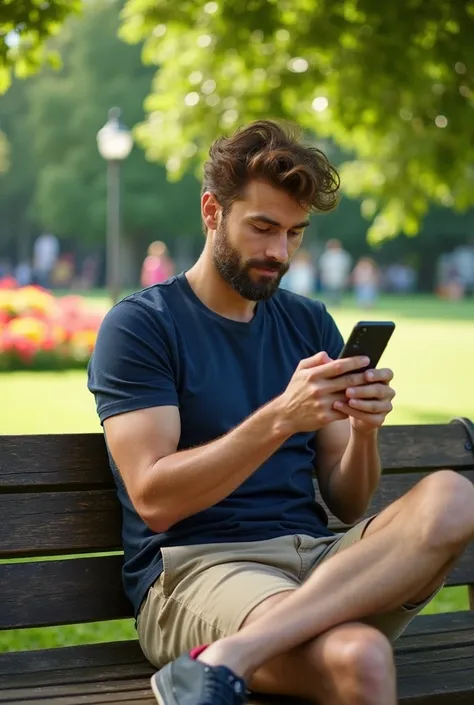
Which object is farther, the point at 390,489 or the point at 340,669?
the point at 390,489

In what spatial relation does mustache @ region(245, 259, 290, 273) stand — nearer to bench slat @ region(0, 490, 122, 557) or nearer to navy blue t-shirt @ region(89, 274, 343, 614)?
navy blue t-shirt @ region(89, 274, 343, 614)

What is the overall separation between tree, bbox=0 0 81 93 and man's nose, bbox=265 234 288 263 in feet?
14.7

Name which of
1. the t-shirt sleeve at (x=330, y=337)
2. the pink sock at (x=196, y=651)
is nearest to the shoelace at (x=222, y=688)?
the pink sock at (x=196, y=651)

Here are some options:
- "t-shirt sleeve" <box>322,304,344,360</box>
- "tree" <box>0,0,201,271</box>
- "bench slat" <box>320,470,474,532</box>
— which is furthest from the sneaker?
"tree" <box>0,0,201,271</box>

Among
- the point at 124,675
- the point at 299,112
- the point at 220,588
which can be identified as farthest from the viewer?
the point at 299,112

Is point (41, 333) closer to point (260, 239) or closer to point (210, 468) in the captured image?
point (260, 239)

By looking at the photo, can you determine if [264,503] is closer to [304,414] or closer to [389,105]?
[304,414]

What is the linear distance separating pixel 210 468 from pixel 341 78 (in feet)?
22.3

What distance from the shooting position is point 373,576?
3.01 m

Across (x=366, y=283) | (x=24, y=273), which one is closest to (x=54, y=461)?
(x=366, y=283)

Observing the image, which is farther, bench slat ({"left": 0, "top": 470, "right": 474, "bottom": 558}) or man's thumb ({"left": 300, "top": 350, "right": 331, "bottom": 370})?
bench slat ({"left": 0, "top": 470, "right": 474, "bottom": 558})

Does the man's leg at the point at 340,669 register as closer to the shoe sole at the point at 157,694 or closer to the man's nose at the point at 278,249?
the shoe sole at the point at 157,694

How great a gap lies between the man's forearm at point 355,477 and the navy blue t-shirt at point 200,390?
0.10 m

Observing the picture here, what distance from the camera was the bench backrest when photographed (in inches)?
145
